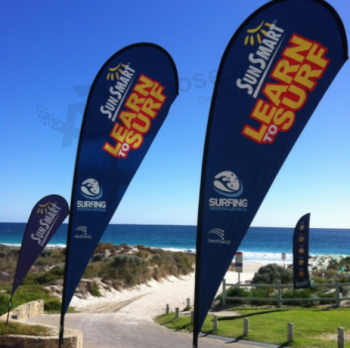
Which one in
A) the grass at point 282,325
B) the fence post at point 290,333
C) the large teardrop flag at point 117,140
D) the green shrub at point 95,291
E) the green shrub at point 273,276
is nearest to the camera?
the large teardrop flag at point 117,140

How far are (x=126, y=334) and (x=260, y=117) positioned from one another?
9028 mm

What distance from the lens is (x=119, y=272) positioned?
2619 cm

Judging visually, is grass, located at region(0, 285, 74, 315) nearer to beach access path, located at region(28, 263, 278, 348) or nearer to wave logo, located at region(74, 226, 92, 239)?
beach access path, located at region(28, 263, 278, 348)

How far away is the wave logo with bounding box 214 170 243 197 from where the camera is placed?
18.4ft

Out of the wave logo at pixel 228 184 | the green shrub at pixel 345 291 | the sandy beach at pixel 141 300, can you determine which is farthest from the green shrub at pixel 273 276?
the wave logo at pixel 228 184

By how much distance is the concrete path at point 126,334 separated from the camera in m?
A: 10.3

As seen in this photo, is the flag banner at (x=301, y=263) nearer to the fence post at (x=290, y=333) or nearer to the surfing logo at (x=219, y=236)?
the fence post at (x=290, y=333)

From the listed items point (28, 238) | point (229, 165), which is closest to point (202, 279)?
point (229, 165)

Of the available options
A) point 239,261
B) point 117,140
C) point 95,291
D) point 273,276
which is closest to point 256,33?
point 117,140

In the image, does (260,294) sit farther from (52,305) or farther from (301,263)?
(52,305)

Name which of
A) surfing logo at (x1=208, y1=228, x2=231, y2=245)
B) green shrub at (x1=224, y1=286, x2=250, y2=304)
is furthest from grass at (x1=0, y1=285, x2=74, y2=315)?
surfing logo at (x1=208, y1=228, x2=231, y2=245)

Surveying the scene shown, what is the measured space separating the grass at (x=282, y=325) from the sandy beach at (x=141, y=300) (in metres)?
3.75

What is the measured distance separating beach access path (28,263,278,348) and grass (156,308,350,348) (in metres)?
0.67

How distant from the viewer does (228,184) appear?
223 inches
